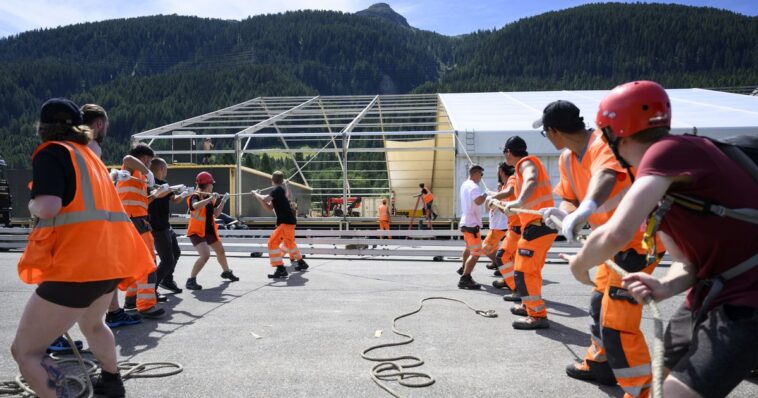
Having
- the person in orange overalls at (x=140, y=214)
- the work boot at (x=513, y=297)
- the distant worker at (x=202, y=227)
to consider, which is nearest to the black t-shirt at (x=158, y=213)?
the person in orange overalls at (x=140, y=214)

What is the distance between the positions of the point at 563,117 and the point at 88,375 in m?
3.64

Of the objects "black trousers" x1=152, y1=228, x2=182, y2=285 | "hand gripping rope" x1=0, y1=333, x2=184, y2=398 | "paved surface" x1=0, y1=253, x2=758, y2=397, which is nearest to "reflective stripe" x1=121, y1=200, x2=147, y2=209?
"black trousers" x1=152, y1=228, x2=182, y2=285

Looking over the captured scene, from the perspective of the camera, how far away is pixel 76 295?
268 cm

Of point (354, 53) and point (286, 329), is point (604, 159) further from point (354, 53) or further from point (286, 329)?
point (354, 53)

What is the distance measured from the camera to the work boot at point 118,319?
17.0 feet

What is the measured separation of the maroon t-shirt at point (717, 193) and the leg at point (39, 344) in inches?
115

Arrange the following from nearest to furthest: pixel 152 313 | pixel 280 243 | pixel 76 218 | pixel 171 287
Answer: pixel 76 218 < pixel 152 313 < pixel 171 287 < pixel 280 243

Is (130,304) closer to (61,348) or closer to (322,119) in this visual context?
(61,348)

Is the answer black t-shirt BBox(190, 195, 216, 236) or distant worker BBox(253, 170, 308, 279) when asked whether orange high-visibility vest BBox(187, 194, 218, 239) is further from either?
distant worker BBox(253, 170, 308, 279)

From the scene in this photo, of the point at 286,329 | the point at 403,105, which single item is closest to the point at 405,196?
the point at 403,105

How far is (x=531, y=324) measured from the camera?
5.00m

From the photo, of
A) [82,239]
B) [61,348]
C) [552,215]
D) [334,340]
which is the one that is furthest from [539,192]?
[61,348]

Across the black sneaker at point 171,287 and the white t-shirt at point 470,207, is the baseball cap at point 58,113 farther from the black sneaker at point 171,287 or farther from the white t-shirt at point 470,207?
the white t-shirt at point 470,207

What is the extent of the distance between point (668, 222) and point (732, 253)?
0.72 feet
